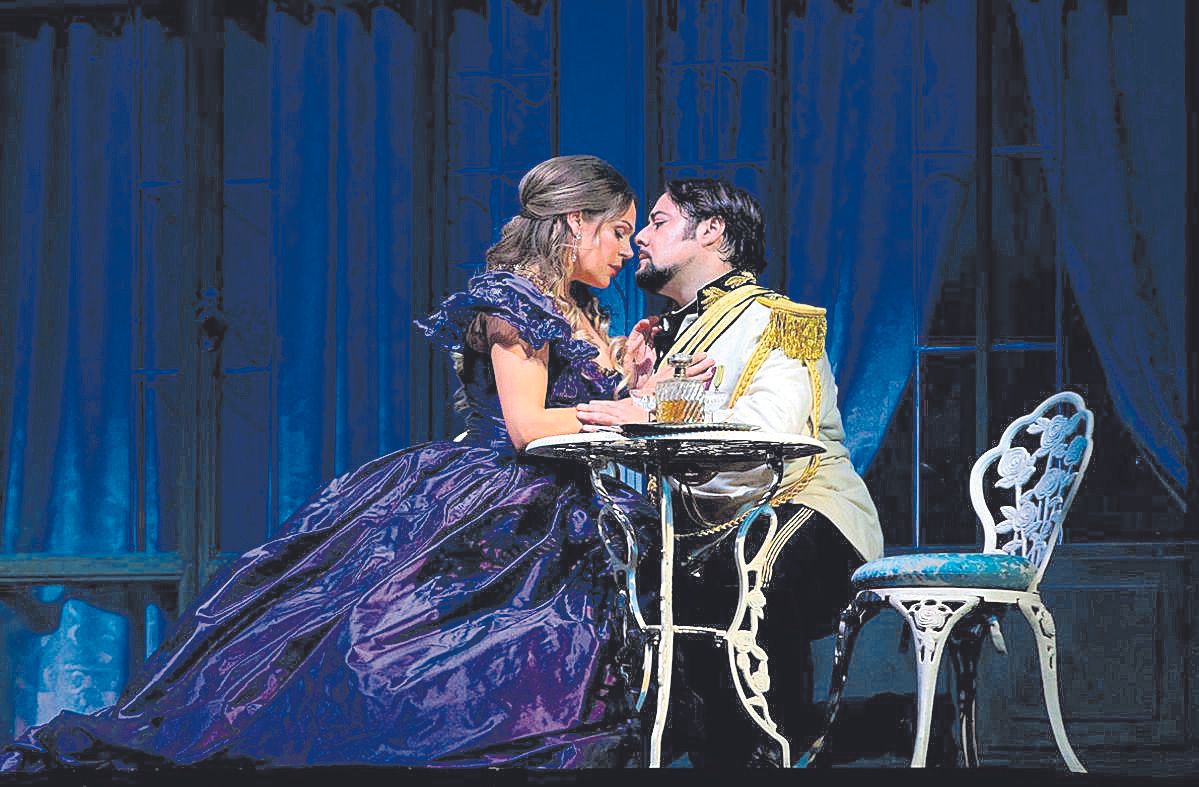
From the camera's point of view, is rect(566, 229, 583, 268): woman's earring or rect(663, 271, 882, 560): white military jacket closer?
rect(663, 271, 882, 560): white military jacket

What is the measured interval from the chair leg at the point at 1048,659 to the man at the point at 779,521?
424mm

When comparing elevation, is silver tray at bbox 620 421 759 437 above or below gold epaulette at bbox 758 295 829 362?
below

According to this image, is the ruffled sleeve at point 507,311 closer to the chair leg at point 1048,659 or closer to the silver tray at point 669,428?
the silver tray at point 669,428

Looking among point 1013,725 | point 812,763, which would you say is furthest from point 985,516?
point 1013,725

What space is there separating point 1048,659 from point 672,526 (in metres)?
0.89

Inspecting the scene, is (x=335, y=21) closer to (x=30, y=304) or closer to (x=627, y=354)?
(x=30, y=304)

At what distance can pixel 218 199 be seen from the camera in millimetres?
5500

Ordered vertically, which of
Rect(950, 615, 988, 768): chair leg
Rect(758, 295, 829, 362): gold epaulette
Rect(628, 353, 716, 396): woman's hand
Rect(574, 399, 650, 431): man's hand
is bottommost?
Rect(950, 615, 988, 768): chair leg

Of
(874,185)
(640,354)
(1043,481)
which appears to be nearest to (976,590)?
(1043,481)

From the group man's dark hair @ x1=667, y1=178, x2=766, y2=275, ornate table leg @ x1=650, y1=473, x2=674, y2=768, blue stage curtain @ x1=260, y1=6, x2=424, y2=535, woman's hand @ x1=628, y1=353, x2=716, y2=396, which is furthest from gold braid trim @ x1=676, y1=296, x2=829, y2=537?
blue stage curtain @ x1=260, y1=6, x2=424, y2=535

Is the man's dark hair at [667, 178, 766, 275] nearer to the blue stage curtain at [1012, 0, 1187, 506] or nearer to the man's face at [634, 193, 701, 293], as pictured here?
the man's face at [634, 193, 701, 293]

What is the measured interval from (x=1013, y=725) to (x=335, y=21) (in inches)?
113

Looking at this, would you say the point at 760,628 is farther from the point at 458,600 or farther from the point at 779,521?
the point at 458,600

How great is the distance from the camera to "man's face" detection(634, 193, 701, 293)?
4363 millimetres
